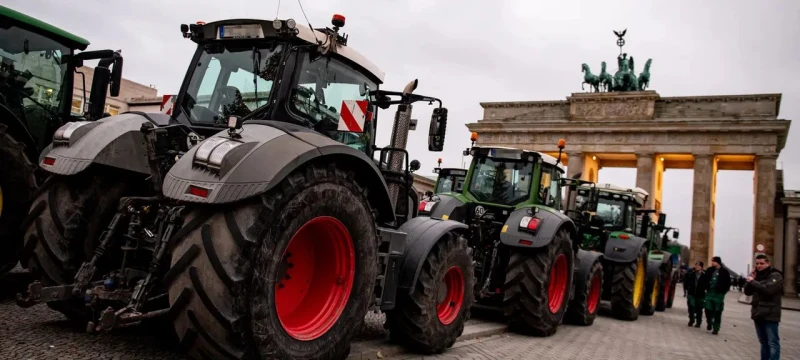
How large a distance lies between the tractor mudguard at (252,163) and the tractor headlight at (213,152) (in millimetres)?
21

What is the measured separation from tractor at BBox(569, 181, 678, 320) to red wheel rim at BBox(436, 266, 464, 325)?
5584 millimetres

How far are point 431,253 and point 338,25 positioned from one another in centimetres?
231

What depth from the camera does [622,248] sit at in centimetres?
1244

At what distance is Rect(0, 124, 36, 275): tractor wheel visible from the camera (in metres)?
5.59

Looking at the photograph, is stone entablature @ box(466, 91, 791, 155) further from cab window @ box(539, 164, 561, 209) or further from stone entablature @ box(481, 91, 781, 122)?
Result: cab window @ box(539, 164, 561, 209)

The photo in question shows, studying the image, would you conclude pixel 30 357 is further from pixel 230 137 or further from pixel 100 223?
pixel 230 137

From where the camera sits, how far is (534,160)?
9.60m

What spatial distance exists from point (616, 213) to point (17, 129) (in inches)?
520

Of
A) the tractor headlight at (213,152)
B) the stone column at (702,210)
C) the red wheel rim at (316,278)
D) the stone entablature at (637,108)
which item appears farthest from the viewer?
the stone column at (702,210)

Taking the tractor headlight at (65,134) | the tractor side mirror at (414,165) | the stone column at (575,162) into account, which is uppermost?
the stone column at (575,162)

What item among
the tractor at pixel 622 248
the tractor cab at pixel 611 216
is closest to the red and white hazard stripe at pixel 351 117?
the tractor at pixel 622 248

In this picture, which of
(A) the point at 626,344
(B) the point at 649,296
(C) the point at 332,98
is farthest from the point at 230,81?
(B) the point at 649,296

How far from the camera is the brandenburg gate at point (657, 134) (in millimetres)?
43219

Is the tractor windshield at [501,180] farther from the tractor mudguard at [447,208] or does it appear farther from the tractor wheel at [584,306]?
the tractor wheel at [584,306]
